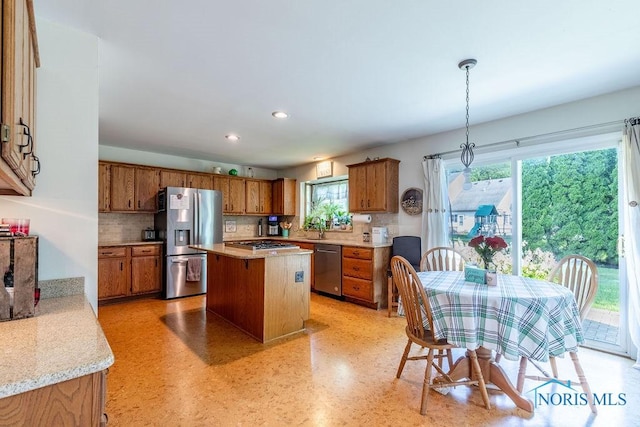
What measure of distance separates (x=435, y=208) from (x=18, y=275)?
152 inches

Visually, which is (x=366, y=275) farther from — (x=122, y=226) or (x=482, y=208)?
(x=122, y=226)

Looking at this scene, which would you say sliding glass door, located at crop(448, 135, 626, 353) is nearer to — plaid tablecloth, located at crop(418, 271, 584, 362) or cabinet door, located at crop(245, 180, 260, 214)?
plaid tablecloth, located at crop(418, 271, 584, 362)

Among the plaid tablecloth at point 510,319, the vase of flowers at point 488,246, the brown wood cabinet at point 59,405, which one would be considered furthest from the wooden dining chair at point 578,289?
the brown wood cabinet at point 59,405

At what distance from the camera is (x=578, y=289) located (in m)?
2.26

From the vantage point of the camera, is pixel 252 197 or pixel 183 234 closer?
pixel 183 234

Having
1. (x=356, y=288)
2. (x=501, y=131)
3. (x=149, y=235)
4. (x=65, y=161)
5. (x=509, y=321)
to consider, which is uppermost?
(x=501, y=131)

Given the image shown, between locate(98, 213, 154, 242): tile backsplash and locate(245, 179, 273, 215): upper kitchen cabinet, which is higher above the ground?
locate(245, 179, 273, 215): upper kitchen cabinet

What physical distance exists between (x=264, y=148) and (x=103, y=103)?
224cm

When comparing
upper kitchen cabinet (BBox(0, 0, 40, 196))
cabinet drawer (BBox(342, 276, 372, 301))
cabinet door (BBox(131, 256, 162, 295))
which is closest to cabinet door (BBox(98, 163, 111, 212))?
cabinet door (BBox(131, 256, 162, 295))

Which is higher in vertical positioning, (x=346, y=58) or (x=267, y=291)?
(x=346, y=58)

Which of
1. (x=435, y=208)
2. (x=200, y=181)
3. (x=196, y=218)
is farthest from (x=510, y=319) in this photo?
(x=200, y=181)

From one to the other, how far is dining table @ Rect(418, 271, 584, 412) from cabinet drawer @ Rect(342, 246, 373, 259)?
80.9 inches

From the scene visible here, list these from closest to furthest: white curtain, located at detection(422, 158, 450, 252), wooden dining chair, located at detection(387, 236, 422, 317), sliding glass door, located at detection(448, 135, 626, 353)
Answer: sliding glass door, located at detection(448, 135, 626, 353) < white curtain, located at detection(422, 158, 450, 252) < wooden dining chair, located at detection(387, 236, 422, 317)

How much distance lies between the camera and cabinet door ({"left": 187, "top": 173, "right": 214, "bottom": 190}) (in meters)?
5.24
